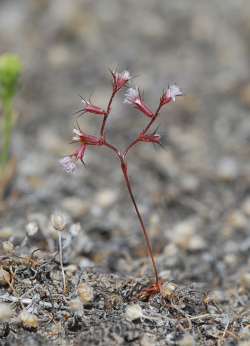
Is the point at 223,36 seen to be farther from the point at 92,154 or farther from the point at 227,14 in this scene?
the point at 92,154

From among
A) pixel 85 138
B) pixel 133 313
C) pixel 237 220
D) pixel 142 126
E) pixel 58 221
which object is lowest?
pixel 133 313

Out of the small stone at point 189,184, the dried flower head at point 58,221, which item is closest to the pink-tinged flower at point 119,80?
the dried flower head at point 58,221

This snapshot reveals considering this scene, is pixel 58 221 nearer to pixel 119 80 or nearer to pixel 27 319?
pixel 27 319

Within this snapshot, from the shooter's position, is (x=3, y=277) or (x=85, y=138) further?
(x=3, y=277)

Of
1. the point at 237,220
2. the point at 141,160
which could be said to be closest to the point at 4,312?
the point at 237,220

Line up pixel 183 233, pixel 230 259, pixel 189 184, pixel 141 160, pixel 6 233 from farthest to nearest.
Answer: pixel 141 160, pixel 189 184, pixel 183 233, pixel 230 259, pixel 6 233

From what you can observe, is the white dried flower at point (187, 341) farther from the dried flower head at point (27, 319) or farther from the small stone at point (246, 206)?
the small stone at point (246, 206)
